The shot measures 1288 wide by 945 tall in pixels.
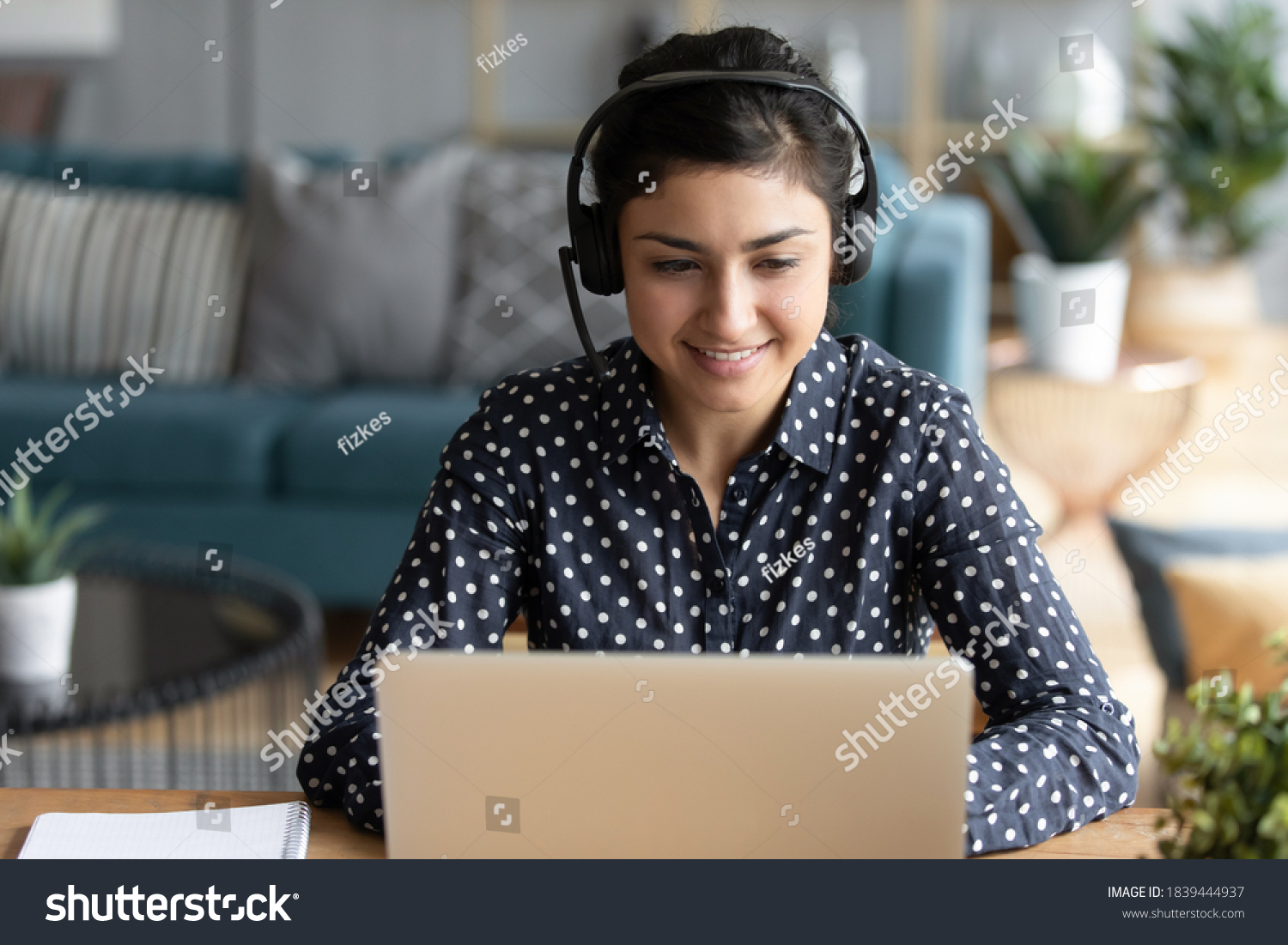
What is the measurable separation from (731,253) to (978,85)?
3965 mm

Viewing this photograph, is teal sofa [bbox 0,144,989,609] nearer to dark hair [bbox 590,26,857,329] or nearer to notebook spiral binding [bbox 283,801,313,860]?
dark hair [bbox 590,26,857,329]

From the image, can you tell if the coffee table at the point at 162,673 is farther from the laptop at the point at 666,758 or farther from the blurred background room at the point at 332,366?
the laptop at the point at 666,758

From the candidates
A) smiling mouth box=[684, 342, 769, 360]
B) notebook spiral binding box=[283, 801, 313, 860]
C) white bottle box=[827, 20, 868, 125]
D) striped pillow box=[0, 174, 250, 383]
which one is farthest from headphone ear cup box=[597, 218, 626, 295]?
white bottle box=[827, 20, 868, 125]

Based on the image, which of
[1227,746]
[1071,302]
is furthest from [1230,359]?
[1227,746]

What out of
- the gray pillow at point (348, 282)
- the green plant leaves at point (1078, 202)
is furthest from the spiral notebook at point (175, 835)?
the green plant leaves at point (1078, 202)

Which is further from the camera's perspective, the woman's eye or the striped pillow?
the striped pillow

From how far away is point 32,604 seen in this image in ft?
5.32

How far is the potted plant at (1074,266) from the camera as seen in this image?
253cm

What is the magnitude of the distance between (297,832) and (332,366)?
2.07 metres

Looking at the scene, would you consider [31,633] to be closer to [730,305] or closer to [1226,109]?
[730,305]

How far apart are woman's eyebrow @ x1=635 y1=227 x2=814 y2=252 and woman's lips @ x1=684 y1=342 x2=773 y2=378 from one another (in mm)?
78

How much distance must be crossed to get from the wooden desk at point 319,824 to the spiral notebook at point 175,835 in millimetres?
10

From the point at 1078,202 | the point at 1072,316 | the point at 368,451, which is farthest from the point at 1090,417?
the point at 368,451

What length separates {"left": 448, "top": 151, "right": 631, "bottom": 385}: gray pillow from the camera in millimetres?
2615
